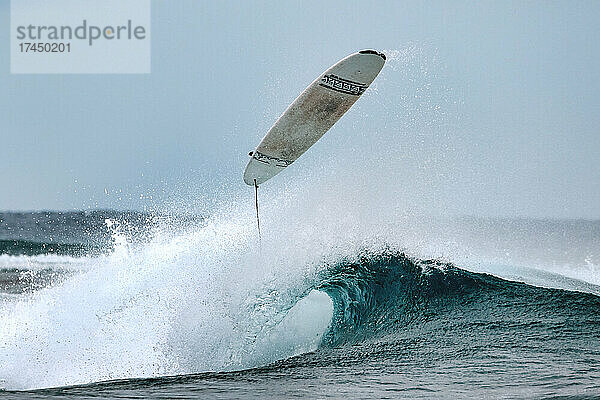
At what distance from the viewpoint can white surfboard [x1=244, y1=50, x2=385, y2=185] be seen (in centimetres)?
804

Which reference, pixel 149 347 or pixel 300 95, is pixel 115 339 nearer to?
pixel 149 347

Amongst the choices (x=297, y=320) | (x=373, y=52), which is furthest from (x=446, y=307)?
(x=373, y=52)

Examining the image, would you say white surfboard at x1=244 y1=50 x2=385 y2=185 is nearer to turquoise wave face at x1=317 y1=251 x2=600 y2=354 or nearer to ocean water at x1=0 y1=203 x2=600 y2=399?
ocean water at x1=0 y1=203 x2=600 y2=399

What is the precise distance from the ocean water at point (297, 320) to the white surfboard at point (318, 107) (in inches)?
41.5

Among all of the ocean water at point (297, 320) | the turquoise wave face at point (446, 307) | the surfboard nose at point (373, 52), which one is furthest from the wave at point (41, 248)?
the surfboard nose at point (373, 52)

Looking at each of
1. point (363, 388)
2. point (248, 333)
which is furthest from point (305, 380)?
point (248, 333)

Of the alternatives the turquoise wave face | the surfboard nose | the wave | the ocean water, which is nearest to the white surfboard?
the surfboard nose

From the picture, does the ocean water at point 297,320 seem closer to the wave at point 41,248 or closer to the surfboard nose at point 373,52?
the surfboard nose at point 373,52

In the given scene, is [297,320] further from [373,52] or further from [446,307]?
[373,52]

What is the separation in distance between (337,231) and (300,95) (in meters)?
1.85

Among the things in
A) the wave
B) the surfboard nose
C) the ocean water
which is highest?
the surfboard nose

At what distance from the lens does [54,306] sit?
7.84 m

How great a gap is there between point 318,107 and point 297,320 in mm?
2846

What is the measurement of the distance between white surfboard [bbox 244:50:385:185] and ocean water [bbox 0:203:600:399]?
1054 mm
